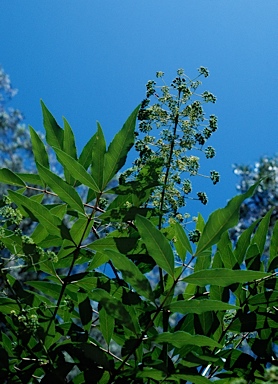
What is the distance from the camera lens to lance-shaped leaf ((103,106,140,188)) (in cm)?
158

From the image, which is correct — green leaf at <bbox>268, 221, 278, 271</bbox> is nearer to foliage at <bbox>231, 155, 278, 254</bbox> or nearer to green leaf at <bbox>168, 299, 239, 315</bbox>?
green leaf at <bbox>168, 299, 239, 315</bbox>

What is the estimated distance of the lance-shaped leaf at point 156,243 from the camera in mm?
1319

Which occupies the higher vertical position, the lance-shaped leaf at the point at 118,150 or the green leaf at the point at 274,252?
the lance-shaped leaf at the point at 118,150

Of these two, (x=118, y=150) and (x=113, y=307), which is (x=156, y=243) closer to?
(x=113, y=307)

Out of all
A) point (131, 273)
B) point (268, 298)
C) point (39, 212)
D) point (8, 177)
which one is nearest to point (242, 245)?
point (268, 298)

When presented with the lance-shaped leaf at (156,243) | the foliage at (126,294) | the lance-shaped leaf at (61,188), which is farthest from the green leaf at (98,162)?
the lance-shaped leaf at (156,243)

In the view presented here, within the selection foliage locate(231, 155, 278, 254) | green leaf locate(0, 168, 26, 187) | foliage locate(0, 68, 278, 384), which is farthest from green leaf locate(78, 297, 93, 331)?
foliage locate(231, 155, 278, 254)

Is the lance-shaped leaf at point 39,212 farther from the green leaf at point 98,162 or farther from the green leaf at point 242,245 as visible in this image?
the green leaf at point 242,245

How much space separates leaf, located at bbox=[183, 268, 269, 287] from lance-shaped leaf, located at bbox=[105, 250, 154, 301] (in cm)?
10

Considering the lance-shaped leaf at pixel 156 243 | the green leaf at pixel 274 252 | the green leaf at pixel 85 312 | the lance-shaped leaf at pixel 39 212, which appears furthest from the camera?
the green leaf at pixel 274 252

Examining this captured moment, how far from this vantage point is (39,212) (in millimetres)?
1500

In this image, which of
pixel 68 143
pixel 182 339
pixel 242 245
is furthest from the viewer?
pixel 68 143

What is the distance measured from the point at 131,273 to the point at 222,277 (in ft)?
0.68

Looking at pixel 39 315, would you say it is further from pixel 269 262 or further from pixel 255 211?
pixel 255 211
